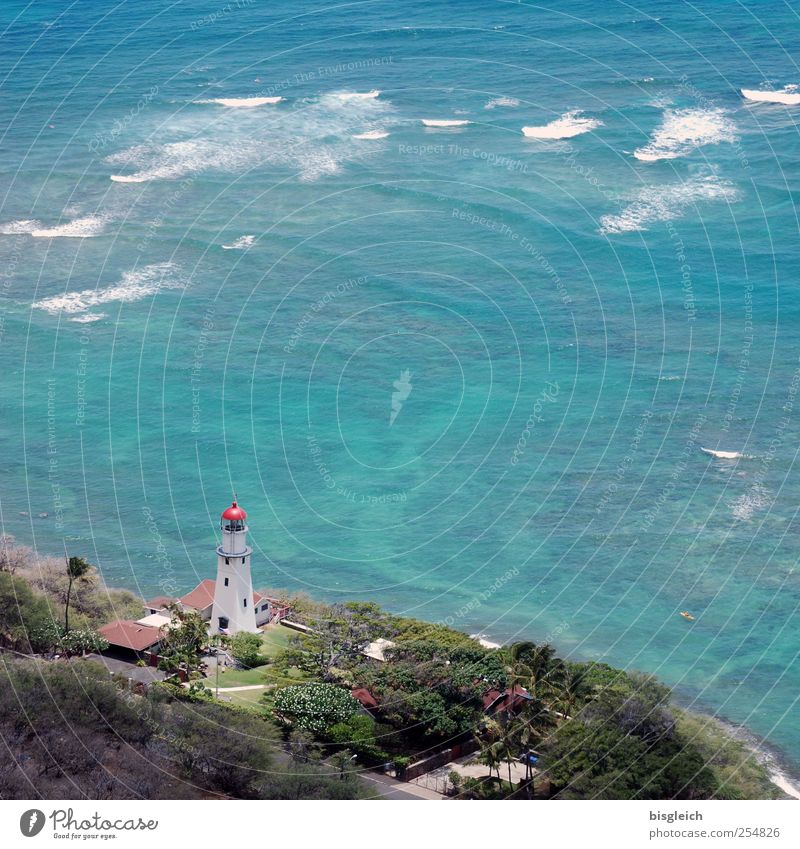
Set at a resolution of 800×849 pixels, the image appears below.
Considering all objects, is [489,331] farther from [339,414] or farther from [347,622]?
[347,622]

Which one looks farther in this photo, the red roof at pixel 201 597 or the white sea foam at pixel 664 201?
the white sea foam at pixel 664 201

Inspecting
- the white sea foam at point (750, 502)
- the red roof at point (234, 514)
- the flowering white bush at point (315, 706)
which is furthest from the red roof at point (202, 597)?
the white sea foam at point (750, 502)

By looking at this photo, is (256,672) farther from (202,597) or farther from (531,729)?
(531,729)

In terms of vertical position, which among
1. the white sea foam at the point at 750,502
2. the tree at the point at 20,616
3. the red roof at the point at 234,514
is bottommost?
the tree at the point at 20,616

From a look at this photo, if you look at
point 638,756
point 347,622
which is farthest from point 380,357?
point 638,756

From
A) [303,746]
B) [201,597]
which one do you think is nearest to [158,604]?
[201,597]

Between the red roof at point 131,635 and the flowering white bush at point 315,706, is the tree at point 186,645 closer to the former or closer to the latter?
the red roof at point 131,635
